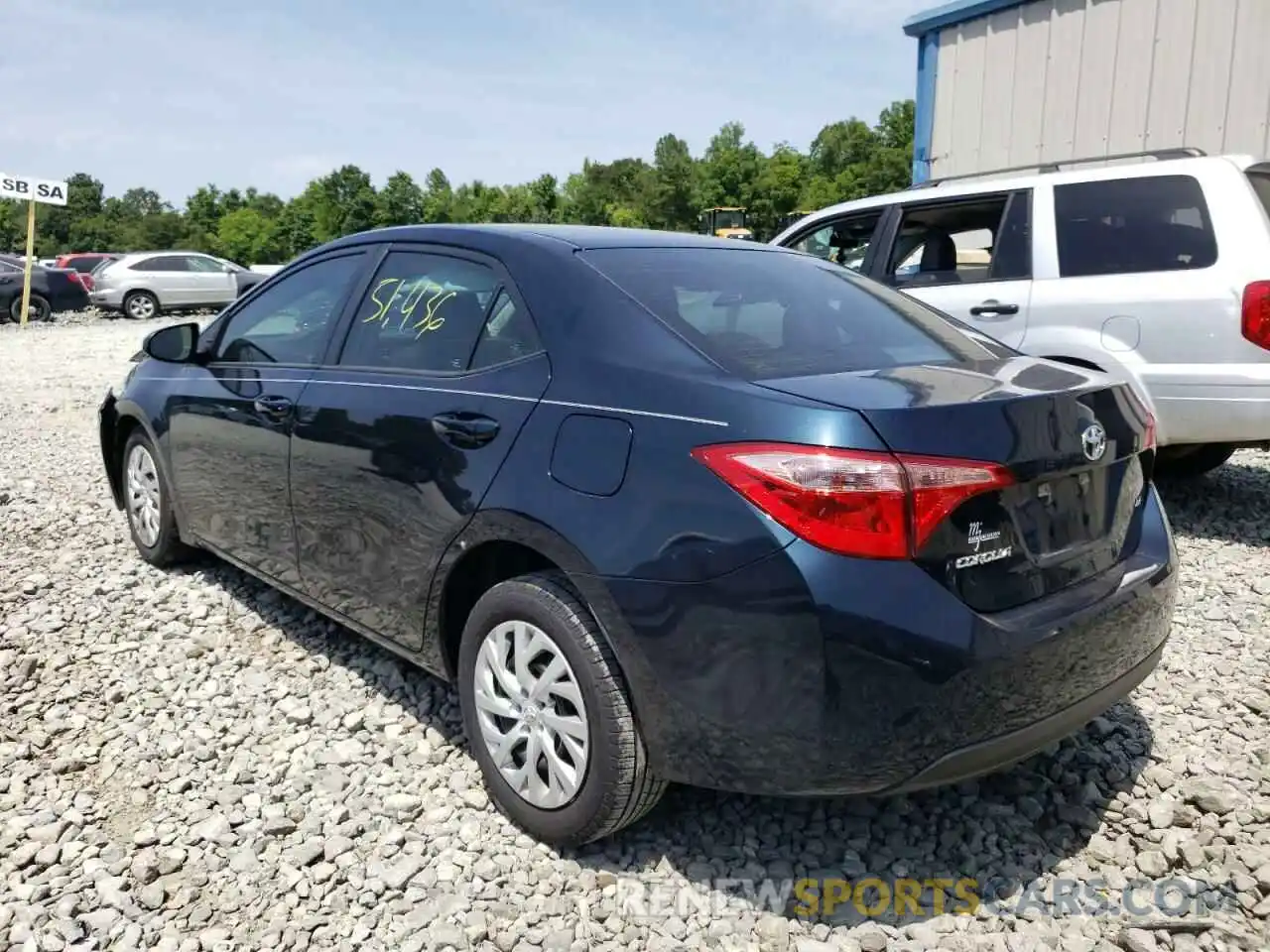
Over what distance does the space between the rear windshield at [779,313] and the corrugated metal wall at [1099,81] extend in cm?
579

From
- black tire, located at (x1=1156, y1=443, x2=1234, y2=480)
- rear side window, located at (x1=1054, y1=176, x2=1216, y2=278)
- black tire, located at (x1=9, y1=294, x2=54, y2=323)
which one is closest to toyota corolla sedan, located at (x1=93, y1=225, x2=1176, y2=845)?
rear side window, located at (x1=1054, y1=176, x2=1216, y2=278)

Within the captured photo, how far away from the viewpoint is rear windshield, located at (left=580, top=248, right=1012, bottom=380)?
2.61 metres

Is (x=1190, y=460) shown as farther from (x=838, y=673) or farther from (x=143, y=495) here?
(x=143, y=495)

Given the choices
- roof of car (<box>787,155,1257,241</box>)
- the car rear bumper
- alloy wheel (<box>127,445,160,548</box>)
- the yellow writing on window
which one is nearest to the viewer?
the car rear bumper

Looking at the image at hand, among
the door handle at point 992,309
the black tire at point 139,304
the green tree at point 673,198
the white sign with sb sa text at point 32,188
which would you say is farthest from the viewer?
the green tree at point 673,198

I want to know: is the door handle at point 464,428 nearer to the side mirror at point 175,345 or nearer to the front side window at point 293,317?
the front side window at point 293,317

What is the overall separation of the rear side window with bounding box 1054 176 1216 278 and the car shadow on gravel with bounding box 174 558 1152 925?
289 centimetres

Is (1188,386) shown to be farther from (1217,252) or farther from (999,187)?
(999,187)

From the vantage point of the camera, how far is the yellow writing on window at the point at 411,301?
3215 millimetres

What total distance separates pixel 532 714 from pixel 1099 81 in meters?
7.91

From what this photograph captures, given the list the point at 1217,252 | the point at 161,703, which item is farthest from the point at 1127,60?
the point at 161,703

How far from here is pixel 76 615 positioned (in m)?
4.29

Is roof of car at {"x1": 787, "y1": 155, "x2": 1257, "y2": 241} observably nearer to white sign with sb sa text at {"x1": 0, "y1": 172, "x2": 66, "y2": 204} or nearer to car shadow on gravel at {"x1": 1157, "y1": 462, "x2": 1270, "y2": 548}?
car shadow on gravel at {"x1": 1157, "y1": 462, "x2": 1270, "y2": 548}

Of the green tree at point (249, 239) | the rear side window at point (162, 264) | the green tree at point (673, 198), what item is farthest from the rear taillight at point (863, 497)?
the green tree at point (249, 239)
